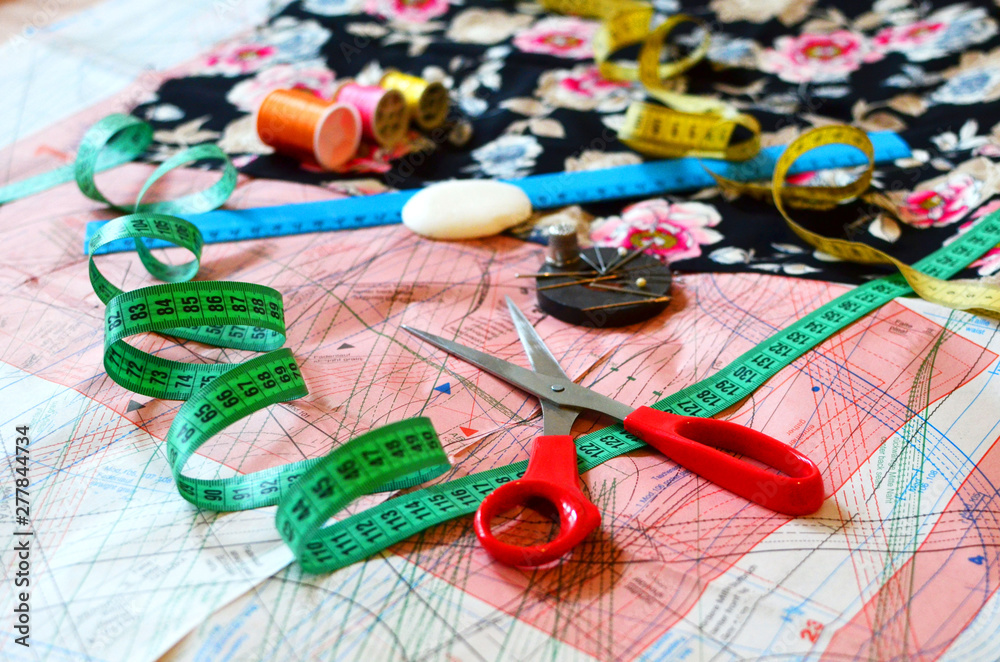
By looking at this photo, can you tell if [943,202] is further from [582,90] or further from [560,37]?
[560,37]

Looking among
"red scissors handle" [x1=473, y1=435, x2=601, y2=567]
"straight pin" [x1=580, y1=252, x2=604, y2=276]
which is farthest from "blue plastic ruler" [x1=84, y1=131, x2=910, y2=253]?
"red scissors handle" [x1=473, y1=435, x2=601, y2=567]

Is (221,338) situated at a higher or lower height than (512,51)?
lower

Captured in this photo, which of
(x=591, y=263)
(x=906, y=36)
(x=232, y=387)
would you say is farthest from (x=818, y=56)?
(x=232, y=387)

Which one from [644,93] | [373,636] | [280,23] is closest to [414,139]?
[644,93]

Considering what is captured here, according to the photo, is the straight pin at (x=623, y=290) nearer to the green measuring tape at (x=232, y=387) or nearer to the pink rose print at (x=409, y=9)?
the green measuring tape at (x=232, y=387)

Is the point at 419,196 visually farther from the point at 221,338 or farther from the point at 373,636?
the point at 373,636

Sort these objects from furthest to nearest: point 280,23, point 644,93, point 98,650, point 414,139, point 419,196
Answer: point 280,23, point 644,93, point 414,139, point 419,196, point 98,650
